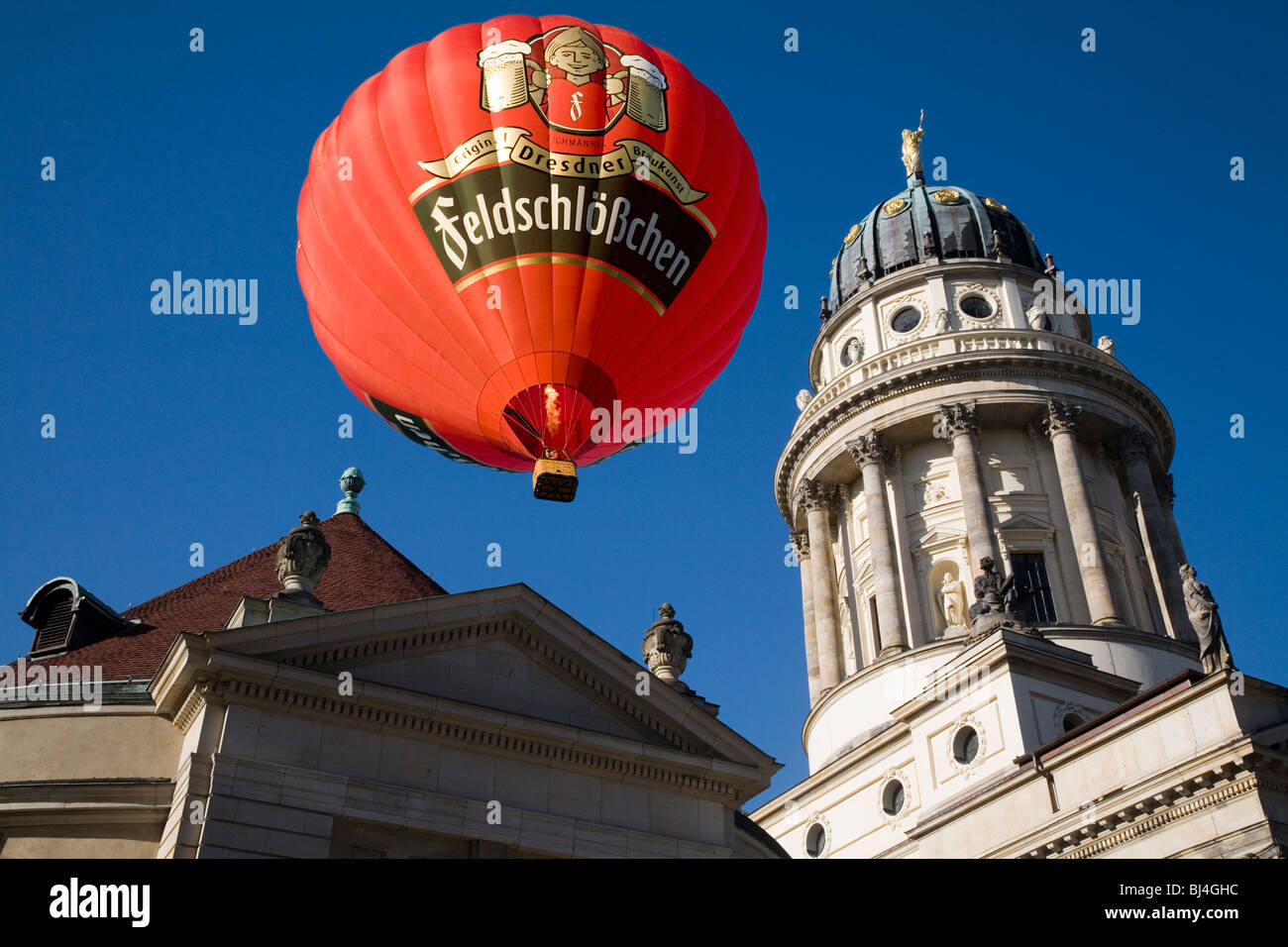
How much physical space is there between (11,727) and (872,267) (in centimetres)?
3935

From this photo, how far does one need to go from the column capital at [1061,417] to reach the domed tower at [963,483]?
0.25 ft

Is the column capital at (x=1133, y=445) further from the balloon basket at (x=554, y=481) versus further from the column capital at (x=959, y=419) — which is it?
the balloon basket at (x=554, y=481)

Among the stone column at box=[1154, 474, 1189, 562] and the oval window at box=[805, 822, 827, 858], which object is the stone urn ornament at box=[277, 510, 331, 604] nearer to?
the oval window at box=[805, 822, 827, 858]

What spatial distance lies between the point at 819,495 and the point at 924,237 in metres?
12.0

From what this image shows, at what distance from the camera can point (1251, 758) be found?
71.1ft

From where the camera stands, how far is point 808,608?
47125 mm

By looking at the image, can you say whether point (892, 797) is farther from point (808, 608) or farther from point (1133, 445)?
point (1133, 445)

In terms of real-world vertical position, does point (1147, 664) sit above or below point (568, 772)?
above

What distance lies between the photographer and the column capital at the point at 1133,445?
143 ft

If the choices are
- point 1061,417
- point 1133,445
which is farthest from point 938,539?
point 1133,445

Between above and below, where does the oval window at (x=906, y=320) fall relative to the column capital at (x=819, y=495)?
above

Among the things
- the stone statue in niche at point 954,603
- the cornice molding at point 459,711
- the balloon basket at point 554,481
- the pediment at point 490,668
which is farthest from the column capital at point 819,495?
the balloon basket at point 554,481
